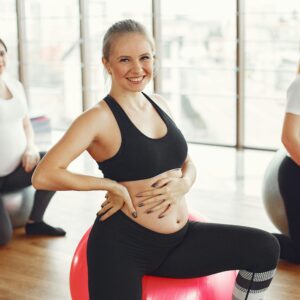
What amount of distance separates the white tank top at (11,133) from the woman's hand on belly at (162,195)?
1.54 m

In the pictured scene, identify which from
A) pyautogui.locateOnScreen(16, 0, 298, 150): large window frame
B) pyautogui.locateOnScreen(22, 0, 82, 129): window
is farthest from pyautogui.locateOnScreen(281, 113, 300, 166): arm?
pyautogui.locateOnScreen(22, 0, 82, 129): window

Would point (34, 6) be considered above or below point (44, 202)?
above

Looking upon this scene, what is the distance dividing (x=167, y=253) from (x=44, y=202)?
5.12 ft

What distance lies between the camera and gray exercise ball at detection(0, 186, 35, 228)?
332 cm

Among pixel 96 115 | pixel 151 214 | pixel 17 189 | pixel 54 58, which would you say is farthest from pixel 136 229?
pixel 54 58

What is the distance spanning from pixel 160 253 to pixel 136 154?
0.98ft

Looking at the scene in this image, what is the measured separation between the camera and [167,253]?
189cm

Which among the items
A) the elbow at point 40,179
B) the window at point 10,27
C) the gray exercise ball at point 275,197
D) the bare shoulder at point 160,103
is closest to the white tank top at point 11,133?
the gray exercise ball at point 275,197

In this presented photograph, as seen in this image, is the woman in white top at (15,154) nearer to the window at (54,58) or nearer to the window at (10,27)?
the window at (54,58)

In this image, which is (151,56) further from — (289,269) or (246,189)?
(246,189)

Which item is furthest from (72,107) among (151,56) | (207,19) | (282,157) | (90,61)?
(151,56)

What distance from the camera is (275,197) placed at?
9.40 feet

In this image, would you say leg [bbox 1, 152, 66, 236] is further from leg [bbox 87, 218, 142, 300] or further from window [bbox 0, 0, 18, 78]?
window [bbox 0, 0, 18, 78]

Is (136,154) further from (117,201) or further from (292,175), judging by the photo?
(292,175)
